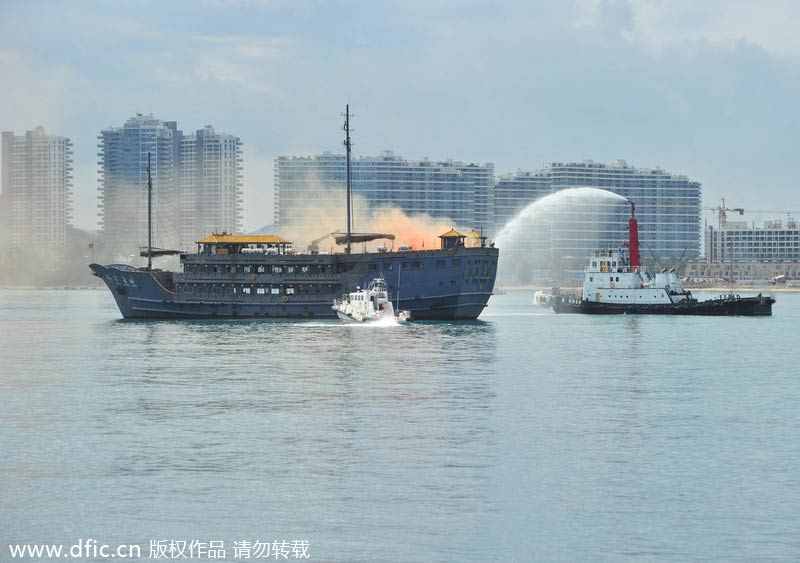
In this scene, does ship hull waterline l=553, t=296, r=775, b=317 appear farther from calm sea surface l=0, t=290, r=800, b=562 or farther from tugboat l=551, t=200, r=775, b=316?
calm sea surface l=0, t=290, r=800, b=562

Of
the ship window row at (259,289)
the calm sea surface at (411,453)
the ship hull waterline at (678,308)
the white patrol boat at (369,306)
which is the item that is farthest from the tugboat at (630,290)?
the calm sea surface at (411,453)

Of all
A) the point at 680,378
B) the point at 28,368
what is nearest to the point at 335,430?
the point at 680,378

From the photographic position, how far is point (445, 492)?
3077cm

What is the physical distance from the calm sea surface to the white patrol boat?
26.0 metres

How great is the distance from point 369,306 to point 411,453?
201 ft

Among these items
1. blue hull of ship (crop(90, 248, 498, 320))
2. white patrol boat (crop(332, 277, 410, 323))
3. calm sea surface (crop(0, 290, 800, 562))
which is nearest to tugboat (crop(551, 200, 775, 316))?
blue hull of ship (crop(90, 248, 498, 320))

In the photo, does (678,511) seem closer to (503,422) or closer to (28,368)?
(503,422)

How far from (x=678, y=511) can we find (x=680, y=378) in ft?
99.2

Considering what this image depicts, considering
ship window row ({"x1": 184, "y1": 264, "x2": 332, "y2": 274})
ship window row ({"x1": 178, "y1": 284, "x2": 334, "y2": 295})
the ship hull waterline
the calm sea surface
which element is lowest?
the calm sea surface

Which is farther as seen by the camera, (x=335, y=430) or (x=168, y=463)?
(x=335, y=430)

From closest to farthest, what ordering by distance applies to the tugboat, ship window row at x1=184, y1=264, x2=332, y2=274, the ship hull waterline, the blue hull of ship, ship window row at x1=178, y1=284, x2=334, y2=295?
the blue hull of ship
ship window row at x1=184, y1=264, x2=332, y2=274
ship window row at x1=178, y1=284, x2=334, y2=295
the tugboat
the ship hull waterline

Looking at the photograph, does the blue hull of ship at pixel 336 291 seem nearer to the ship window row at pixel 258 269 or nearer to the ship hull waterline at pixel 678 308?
the ship window row at pixel 258 269

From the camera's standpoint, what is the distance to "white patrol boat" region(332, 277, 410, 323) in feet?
316

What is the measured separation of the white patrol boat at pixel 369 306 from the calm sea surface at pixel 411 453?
26.0 meters
